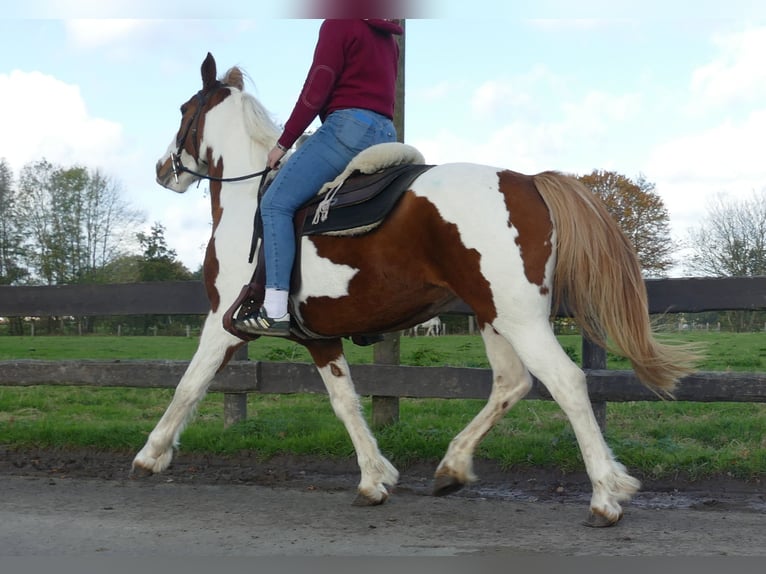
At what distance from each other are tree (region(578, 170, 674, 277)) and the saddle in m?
28.2

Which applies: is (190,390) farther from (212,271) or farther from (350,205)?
(350,205)

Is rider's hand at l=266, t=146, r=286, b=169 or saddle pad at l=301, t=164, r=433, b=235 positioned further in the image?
rider's hand at l=266, t=146, r=286, b=169

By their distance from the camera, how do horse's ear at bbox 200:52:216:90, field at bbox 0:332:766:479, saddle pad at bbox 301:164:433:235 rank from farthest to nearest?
1. horse's ear at bbox 200:52:216:90
2. field at bbox 0:332:766:479
3. saddle pad at bbox 301:164:433:235

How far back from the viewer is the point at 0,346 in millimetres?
19859

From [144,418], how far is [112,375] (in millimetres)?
2151

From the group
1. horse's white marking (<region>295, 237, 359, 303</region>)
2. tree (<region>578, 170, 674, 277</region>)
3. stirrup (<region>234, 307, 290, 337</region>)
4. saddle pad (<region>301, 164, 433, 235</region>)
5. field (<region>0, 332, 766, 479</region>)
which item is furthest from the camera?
tree (<region>578, 170, 674, 277</region>)

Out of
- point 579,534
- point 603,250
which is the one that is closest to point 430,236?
point 603,250

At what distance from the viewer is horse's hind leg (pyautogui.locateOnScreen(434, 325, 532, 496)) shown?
4551mm

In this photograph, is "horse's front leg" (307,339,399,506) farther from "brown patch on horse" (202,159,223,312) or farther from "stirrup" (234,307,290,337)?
"brown patch on horse" (202,159,223,312)

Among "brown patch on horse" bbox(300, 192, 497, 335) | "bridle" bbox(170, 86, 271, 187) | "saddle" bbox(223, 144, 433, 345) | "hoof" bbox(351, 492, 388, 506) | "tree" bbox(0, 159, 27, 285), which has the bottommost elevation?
"hoof" bbox(351, 492, 388, 506)

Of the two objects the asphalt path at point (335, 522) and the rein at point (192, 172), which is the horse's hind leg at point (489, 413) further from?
the rein at point (192, 172)

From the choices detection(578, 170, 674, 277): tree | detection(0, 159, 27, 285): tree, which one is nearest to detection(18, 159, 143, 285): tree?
detection(0, 159, 27, 285): tree

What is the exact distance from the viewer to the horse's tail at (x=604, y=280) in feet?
13.3

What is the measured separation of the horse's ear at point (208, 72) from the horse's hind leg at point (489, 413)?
2860 millimetres
